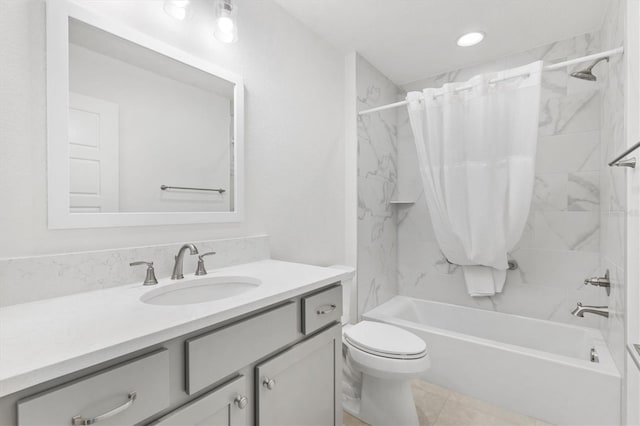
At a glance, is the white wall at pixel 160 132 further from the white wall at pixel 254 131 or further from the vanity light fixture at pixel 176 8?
the vanity light fixture at pixel 176 8

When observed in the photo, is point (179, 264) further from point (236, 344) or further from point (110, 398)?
point (110, 398)

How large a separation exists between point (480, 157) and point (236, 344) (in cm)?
179

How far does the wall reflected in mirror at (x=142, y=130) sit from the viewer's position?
104cm

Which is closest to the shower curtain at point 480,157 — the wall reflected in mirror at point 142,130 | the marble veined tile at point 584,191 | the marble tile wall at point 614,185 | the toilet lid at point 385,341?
the marble tile wall at point 614,185

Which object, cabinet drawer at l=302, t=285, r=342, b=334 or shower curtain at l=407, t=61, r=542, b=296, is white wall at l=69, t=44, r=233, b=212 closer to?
cabinet drawer at l=302, t=285, r=342, b=334

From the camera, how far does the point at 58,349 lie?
22.6 inches

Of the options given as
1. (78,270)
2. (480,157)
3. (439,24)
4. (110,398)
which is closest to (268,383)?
(110,398)

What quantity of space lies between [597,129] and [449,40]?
1.16 meters

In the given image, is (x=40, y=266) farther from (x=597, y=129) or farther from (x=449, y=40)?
(x=597, y=129)

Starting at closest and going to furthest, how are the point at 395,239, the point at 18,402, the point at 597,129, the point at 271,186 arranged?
the point at 18,402, the point at 271,186, the point at 597,129, the point at 395,239

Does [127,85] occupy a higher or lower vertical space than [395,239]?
higher

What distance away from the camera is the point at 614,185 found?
1.57 m

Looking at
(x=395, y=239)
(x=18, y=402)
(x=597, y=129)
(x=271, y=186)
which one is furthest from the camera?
(x=395, y=239)

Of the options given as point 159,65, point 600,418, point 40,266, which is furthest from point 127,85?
point 600,418
